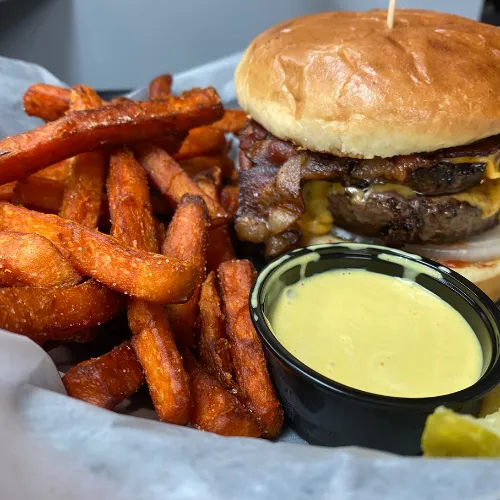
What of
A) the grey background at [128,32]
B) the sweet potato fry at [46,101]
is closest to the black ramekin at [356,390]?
the sweet potato fry at [46,101]

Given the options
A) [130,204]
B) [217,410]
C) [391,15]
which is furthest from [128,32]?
[217,410]

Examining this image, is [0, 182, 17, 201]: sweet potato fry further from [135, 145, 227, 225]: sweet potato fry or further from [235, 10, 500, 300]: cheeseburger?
[235, 10, 500, 300]: cheeseburger

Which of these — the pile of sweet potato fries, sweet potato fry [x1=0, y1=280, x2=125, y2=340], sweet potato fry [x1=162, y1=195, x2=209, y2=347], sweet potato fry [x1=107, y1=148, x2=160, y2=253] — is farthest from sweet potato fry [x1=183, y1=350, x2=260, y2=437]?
sweet potato fry [x1=107, y1=148, x2=160, y2=253]

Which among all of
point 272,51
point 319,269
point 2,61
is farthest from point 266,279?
point 2,61

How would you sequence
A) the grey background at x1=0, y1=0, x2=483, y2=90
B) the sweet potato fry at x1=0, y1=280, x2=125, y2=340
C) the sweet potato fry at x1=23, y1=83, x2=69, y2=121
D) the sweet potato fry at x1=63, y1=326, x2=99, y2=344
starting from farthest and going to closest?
the grey background at x1=0, y1=0, x2=483, y2=90
the sweet potato fry at x1=23, y1=83, x2=69, y2=121
the sweet potato fry at x1=63, y1=326, x2=99, y2=344
the sweet potato fry at x1=0, y1=280, x2=125, y2=340

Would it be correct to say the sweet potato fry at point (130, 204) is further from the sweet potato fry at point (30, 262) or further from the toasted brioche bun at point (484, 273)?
the toasted brioche bun at point (484, 273)

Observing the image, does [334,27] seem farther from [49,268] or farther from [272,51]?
[49,268]
